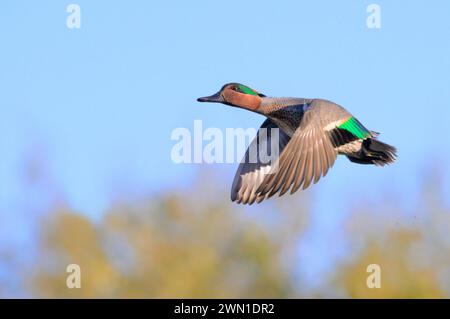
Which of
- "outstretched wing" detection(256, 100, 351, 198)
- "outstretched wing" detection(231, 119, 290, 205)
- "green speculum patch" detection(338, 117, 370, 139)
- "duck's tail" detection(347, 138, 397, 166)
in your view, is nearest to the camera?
"outstretched wing" detection(256, 100, 351, 198)

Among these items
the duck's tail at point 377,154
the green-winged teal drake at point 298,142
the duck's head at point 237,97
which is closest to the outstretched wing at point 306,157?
the green-winged teal drake at point 298,142

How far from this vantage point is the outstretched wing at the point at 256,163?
543 inches

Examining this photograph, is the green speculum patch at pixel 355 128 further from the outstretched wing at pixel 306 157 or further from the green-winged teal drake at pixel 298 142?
the outstretched wing at pixel 306 157

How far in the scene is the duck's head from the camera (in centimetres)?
1380

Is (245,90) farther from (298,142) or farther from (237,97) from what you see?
(298,142)

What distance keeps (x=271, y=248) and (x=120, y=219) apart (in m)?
3.47

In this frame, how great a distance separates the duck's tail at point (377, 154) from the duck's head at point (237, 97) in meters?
1.36

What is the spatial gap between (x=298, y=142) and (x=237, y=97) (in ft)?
5.69

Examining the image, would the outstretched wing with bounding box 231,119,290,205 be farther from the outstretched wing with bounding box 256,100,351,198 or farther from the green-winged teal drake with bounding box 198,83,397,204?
the outstretched wing with bounding box 256,100,351,198

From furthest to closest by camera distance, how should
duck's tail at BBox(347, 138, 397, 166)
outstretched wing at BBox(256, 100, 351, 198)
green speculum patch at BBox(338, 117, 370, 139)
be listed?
duck's tail at BBox(347, 138, 397, 166), green speculum patch at BBox(338, 117, 370, 139), outstretched wing at BBox(256, 100, 351, 198)

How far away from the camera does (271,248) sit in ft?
87.2

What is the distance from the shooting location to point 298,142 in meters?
12.3

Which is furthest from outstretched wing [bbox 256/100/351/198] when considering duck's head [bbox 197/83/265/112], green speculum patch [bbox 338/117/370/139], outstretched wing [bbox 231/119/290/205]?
duck's head [bbox 197/83/265/112]
